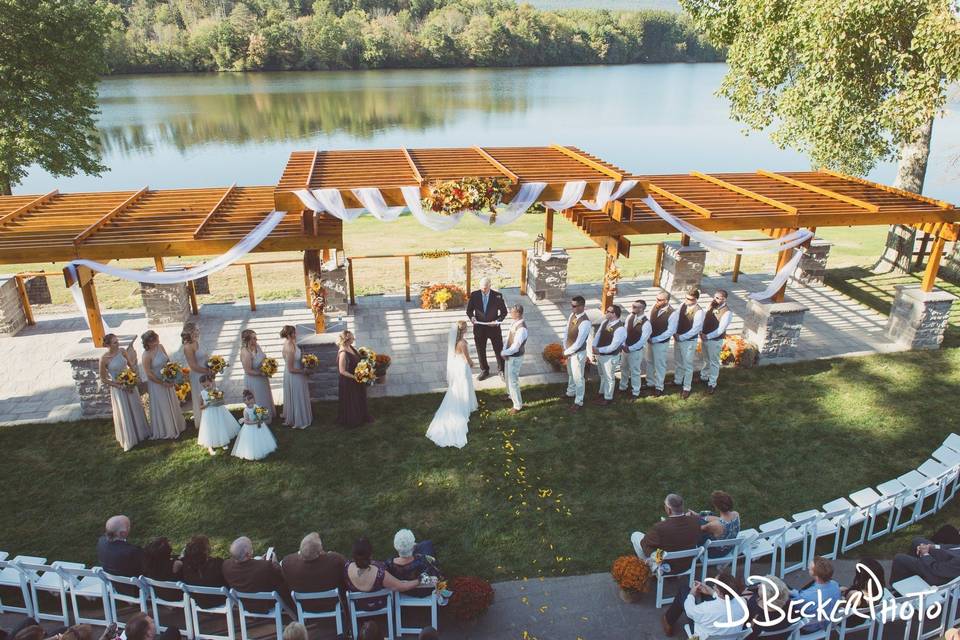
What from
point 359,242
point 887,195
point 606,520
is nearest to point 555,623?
point 606,520

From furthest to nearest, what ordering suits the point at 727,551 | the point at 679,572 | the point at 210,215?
1. the point at 210,215
2. the point at 727,551
3. the point at 679,572

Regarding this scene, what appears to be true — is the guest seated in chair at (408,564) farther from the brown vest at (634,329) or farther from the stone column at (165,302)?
the stone column at (165,302)

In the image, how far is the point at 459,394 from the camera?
9.47 meters

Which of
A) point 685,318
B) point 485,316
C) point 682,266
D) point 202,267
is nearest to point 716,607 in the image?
point 685,318

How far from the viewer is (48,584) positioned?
6.16 meters

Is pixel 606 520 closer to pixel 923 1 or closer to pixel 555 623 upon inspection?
pixel 555 623

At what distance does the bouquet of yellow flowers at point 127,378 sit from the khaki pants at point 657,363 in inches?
296

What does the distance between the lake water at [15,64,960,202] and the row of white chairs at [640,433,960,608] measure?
2236 centimetres

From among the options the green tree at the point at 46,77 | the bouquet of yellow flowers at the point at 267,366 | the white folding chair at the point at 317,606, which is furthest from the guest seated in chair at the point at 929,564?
the green tree at the point at 46,77

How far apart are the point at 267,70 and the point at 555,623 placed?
6995 centimetres

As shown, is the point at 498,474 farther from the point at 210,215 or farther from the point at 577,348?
the point at 210,215

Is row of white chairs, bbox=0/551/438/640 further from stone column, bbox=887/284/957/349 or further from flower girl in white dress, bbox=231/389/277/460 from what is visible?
stone column, bbox=887/284/957/349

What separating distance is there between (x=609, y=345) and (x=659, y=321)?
3.32ft

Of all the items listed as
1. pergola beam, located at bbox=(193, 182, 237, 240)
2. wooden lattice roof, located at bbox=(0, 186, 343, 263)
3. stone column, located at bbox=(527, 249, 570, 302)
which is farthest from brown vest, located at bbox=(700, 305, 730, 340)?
pergola beam, located at bbox=(193, 182, 237, 240)
